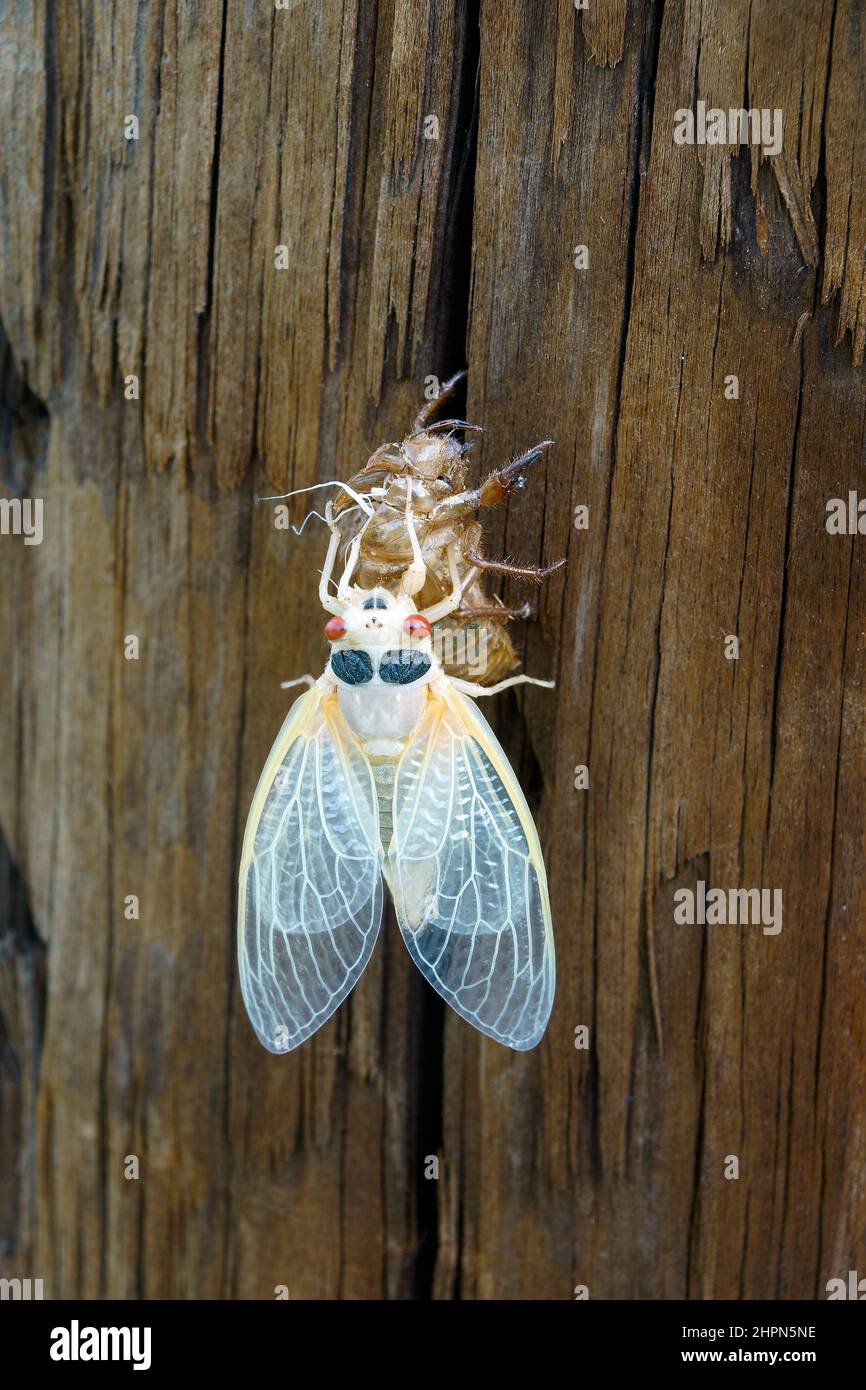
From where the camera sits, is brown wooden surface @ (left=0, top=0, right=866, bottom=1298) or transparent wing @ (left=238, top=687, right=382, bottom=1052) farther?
transparent wing @ (left=238, top=687, right=382, bottom=1052)

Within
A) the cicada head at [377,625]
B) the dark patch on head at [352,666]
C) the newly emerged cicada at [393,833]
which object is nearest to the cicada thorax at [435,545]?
the newly emerged cicada at [393,833]

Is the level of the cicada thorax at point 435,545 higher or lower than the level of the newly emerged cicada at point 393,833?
higher

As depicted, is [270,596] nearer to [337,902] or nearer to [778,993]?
[337,902]

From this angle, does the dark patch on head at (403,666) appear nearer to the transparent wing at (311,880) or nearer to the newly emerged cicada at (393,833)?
the newly emerged cicada at (393,833)

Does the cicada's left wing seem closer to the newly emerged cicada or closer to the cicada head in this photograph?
the newly emerged cicada

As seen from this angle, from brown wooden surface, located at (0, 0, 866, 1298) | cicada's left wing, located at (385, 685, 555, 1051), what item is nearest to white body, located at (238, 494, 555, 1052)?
cicada's left wing, located at (385, 685, 555, 1051)

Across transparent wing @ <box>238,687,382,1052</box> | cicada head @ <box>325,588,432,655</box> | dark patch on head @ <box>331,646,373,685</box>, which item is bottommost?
transparent wing @ <box>238,687,382,1052</box>

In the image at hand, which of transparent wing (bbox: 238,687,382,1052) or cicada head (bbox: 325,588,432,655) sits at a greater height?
cicada head (bbox: 325,588,432,655)
